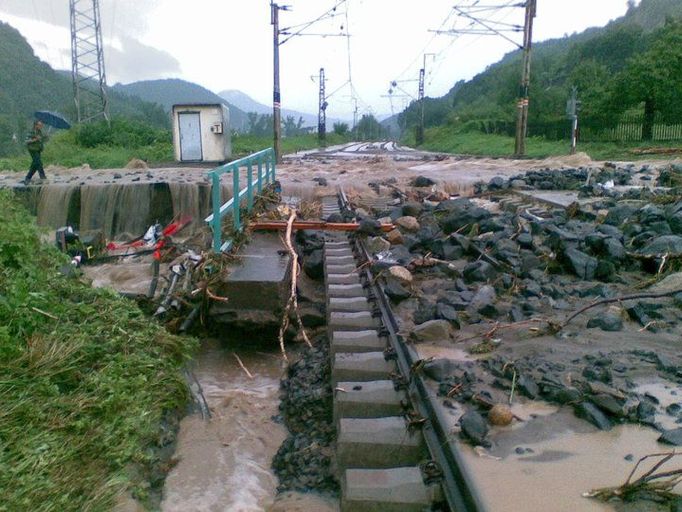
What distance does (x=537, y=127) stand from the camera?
37969mm

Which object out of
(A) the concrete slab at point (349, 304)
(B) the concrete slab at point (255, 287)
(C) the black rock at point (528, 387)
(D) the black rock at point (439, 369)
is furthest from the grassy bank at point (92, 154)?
(C) the black rock at point (528, 387)

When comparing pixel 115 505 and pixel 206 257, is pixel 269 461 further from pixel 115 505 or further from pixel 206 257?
pixel 206 257

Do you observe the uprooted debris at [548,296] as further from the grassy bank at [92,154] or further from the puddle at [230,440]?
the grassy bank at [92,154]

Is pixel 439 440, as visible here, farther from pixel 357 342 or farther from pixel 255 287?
pixel 255 287

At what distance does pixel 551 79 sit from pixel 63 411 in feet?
222

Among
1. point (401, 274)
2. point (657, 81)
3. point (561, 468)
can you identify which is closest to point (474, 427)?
point (561, 468)

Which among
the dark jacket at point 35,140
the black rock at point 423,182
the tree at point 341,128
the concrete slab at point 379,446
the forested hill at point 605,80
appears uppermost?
the forested hill at point 605,80

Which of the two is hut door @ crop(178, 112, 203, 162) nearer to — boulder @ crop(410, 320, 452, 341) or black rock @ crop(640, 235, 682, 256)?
black rock @ crop(640, 235, 682, 256)

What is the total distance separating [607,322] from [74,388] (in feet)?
13.1

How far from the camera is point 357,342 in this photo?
5234 millimetres

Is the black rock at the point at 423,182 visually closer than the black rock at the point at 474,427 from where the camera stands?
No

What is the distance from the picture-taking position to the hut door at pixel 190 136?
74.0ft

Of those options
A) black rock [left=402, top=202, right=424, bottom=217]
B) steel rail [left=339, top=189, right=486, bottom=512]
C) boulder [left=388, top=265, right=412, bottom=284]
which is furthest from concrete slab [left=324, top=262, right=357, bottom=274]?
black rock [left=402, top=202, right=424, bottom=217]

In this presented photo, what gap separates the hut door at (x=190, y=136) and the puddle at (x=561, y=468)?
68.6 feet
